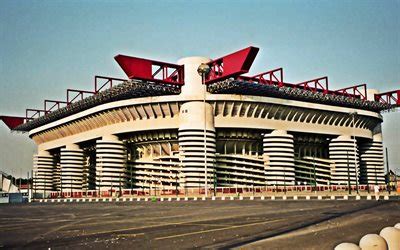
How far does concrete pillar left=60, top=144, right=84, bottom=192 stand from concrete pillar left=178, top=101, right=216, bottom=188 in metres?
32.6

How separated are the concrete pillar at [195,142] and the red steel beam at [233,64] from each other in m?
5.68

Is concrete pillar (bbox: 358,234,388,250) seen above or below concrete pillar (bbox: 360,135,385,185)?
below

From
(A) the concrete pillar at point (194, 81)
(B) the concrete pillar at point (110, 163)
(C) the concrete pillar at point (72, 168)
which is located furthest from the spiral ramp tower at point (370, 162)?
(C) the concrete pillar at point (72, 168)

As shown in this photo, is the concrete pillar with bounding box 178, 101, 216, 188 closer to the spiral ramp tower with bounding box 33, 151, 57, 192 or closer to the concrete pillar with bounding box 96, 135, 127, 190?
the concrete pillar with bounding box 96, 135, 127, 190

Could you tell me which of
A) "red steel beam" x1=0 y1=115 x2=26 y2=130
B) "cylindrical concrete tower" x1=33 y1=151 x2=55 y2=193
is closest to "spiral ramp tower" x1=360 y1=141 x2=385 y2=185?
"cylindrical concrete tower" x1=33 y1=151 x2=55 y2=193

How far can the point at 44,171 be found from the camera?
111375 millimetres

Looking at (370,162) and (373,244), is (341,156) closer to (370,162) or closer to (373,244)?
(370,162)

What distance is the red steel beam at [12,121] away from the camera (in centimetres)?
11506

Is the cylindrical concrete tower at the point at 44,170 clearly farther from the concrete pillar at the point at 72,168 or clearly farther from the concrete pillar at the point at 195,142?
the concrete pillar at the point at 195,142

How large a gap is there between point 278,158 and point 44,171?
61.4 m

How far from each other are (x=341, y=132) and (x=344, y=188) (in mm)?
19066

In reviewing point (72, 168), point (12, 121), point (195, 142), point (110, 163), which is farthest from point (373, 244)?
point (12, 121)

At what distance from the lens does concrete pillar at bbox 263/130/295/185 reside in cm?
8094

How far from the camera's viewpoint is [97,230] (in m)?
16.4
